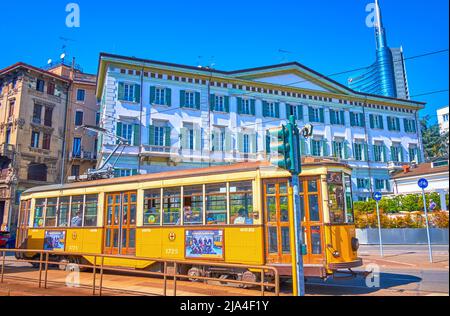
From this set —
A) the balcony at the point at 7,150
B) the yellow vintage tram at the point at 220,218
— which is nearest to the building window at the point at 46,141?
the balcony at the point at 7,150

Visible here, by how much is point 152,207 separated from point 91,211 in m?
2.75

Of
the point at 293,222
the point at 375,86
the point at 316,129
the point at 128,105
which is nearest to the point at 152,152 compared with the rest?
the point at 128,105

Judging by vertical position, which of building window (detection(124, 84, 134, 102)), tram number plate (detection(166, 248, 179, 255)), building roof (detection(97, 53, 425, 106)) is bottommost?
tram number plate (detection(166, 248, 179, 255))

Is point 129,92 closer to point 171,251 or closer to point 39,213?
point 39,213

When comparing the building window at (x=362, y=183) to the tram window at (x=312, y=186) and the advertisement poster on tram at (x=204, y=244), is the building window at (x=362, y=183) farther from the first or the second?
the advertisement poster on tram at (x=204, y=244)

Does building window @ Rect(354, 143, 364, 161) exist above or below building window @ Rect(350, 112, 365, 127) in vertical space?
below

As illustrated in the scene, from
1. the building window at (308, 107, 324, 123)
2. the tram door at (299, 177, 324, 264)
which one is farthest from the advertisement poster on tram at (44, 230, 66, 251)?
the building window at (308, 107, 324, 123)

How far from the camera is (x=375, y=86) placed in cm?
4809

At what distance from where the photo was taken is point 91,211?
40.4ft

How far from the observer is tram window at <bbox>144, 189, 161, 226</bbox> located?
421 inches

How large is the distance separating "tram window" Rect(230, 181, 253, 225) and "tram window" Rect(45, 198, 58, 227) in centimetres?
750

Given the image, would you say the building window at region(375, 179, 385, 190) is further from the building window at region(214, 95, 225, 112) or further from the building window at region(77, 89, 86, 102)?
the building window at region(77, 89, 86, 102)

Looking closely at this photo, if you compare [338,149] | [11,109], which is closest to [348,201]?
[338,149]
